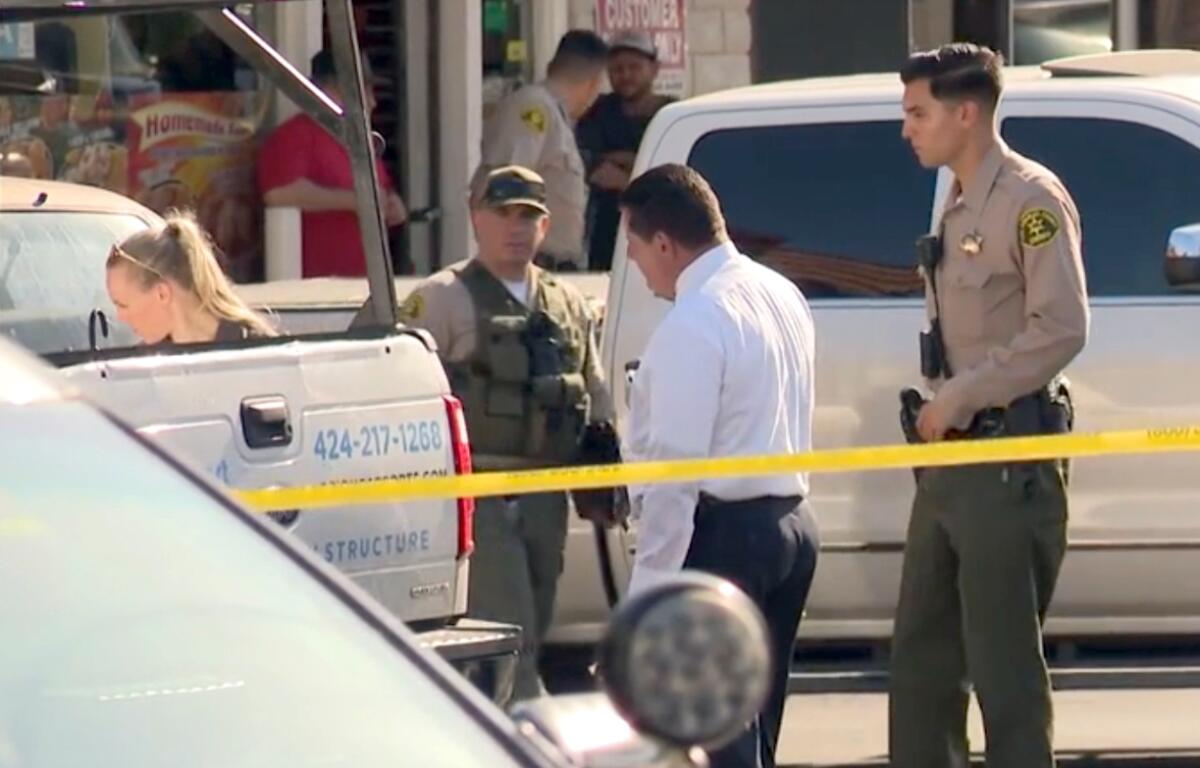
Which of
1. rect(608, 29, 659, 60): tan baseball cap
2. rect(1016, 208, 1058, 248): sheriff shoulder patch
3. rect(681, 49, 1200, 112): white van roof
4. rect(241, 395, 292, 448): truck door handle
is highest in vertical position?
rect(608, 29, 659, 60): tan baseball cap

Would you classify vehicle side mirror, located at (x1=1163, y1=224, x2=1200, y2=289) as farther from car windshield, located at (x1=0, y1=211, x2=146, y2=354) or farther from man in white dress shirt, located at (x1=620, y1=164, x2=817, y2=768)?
car windshield, located at (x1=0, y1=211, x2=146, y2=354)

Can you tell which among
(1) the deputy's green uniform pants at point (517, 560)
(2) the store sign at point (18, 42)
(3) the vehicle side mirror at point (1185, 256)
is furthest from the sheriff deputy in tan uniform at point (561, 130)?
(3) the vehicle side mirror at point (1185, 256)

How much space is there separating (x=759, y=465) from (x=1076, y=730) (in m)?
2.30

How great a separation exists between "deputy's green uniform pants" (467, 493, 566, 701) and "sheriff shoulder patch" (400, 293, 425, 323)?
0.55 metres

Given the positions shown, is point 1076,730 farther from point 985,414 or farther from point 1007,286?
point 1007,286

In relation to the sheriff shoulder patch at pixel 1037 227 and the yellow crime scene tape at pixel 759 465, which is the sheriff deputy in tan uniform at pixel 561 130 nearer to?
the yellow crime scene tape at pixel 759 465

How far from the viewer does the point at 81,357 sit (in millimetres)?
5742

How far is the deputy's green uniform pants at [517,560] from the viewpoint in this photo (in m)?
7.34

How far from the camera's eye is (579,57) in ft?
39.1

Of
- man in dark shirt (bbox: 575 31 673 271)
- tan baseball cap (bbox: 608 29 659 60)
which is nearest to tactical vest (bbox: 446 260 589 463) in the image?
man in dark shirt (bbox: 575 31 673 271)

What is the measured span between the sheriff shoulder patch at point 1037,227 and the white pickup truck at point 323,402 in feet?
4.58

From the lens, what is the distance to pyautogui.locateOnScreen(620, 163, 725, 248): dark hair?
6.18 meters

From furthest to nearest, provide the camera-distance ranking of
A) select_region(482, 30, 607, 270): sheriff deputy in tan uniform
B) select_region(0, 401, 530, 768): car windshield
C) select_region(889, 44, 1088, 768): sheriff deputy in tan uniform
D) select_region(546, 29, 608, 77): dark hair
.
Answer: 1. select_region(546, 29, 608, 77): dark hair
2. select_region(482, 30, 607, 270): sheriff deputy in tan uniform
3. select_region(889, 44, 1088, 768): sheriff deputy in tan uniform
4. select_region(0, 401, 530, 768): car windshield

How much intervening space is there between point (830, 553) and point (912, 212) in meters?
1.03
